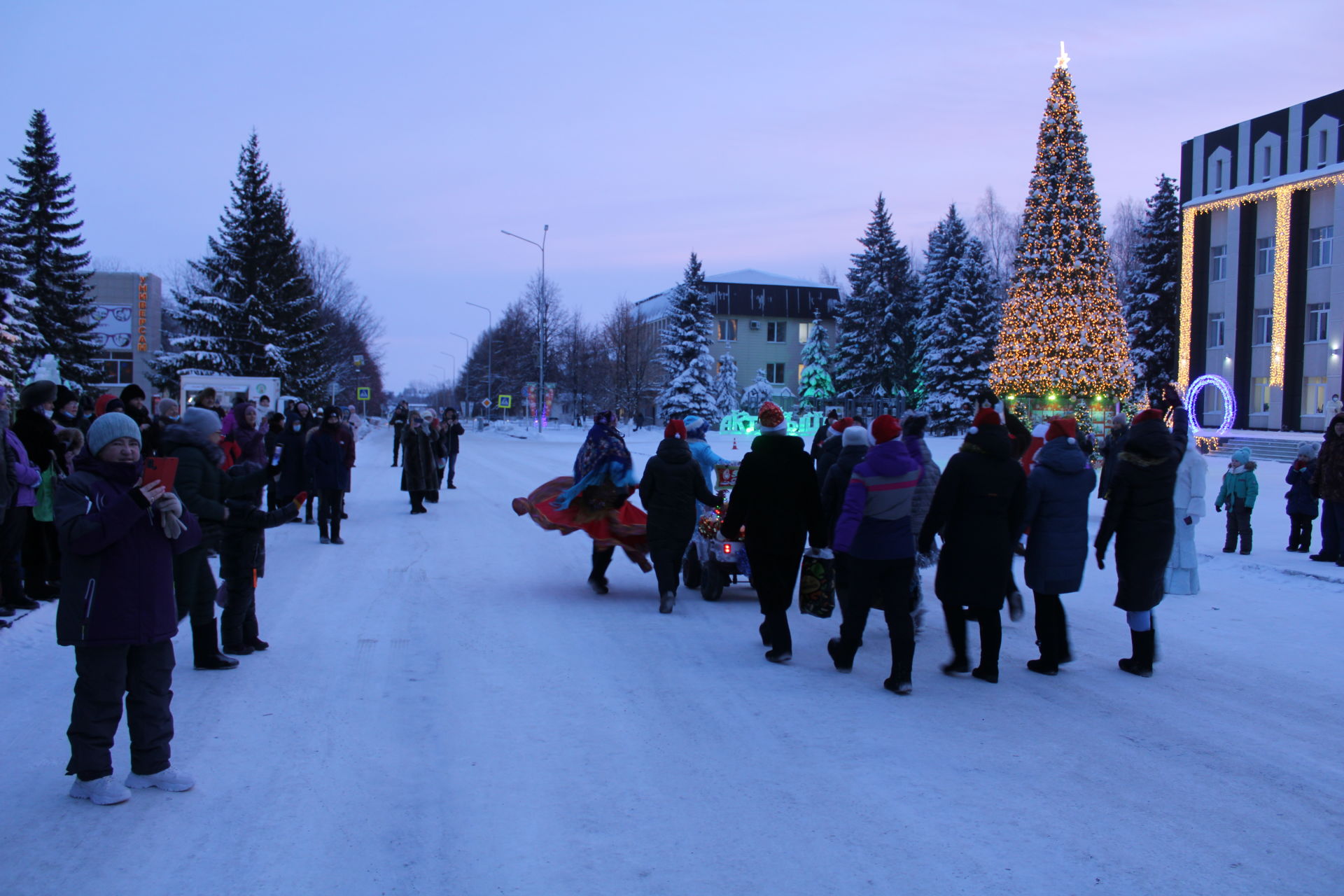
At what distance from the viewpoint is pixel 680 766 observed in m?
5.47

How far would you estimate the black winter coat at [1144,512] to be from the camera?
7559mm

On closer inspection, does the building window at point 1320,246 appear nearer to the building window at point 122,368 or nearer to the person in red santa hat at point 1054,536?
the person in red santa hat at point 1054,536

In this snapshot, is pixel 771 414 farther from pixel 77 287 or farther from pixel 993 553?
pixel 77 287

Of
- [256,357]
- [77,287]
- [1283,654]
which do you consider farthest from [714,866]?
[77,287]

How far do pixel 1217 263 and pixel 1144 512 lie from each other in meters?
45.0

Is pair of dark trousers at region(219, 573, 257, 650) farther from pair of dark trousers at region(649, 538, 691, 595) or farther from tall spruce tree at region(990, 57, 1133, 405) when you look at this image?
tall spruce tree at region(990, 57, 1133, 405)

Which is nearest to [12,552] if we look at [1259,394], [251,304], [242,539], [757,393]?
[242,539]

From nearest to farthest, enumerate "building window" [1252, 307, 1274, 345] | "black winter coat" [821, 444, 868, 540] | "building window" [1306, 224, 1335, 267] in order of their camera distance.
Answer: "black winter coat" [821, 444, 868, 540] → "building window" [1306, 224, 1335, 267] → "building window" [1252, 307, 1274, 345]

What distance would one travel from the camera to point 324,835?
452 cm

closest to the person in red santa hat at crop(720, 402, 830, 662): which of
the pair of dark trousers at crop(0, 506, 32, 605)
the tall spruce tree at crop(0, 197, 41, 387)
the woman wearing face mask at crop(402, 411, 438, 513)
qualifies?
the pair of dark trousers at crop(0, 506, 32, 605)

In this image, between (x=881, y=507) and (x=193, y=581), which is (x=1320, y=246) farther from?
(x=193, y=581)

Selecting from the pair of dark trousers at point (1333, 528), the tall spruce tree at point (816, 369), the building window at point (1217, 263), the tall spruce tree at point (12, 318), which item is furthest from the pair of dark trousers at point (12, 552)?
the tall spruce tree at point (816, 369)

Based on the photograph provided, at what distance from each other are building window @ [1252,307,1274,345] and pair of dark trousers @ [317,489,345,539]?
41.1 metres

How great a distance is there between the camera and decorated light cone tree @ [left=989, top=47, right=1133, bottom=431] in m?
33.8
